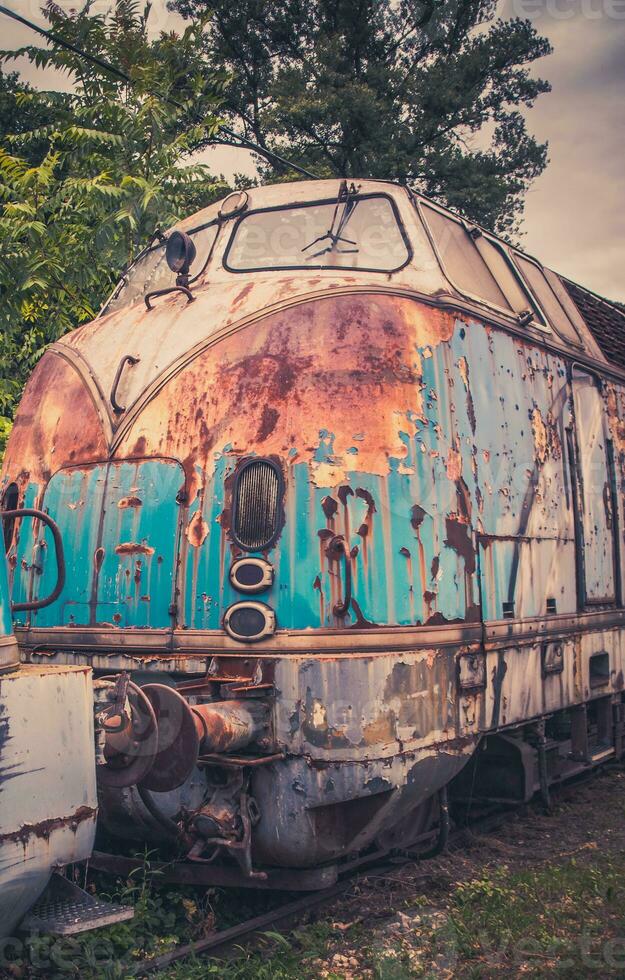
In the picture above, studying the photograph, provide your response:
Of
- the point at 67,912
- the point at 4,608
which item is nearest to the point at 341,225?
the point at 4,608

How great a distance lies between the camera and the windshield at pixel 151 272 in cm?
592

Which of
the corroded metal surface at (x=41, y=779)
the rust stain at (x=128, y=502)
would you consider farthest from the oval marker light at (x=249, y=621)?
the corroded metal surface at (x=41, y=779)

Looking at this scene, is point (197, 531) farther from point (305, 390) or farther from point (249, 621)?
point (305, 390)

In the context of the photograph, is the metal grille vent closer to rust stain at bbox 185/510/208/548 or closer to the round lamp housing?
rust stain at bbox 185/510/208/548

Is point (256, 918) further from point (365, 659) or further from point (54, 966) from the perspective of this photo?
point (365, 659)

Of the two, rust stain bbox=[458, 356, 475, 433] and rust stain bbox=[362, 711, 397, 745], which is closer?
rust stain bbox=[362, 711, 397, 745]

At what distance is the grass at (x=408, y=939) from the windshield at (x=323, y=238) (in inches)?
128

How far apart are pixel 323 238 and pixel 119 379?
1444 mm

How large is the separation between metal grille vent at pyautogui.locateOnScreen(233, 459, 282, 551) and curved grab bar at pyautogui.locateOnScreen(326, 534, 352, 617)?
27cm

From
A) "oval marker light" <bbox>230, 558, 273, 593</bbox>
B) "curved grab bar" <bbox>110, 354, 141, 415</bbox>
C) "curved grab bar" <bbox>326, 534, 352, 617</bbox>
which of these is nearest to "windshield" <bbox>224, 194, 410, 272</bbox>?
"curved grab bar" <bbox>110, 354, 141, 415</bbox>

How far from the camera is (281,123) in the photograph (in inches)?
749

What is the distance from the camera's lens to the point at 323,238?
5.55 metres

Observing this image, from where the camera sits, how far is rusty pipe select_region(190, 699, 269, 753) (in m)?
3.99

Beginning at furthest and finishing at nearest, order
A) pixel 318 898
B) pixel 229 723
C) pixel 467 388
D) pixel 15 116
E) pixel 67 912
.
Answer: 1. pixel 15 116
2. pixel 467 388
3. pixel 318 898
4. pixel 229 723
5. pixel 67 912
